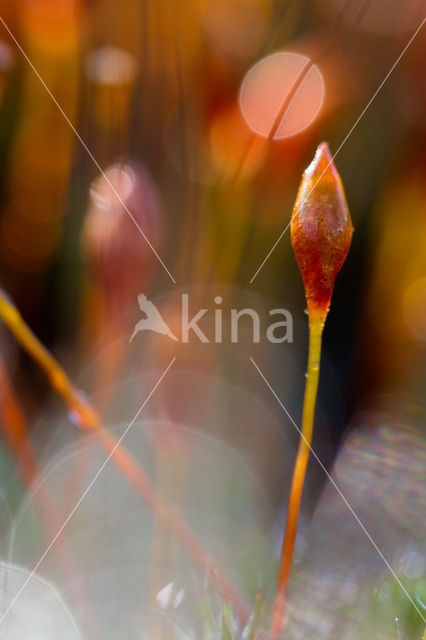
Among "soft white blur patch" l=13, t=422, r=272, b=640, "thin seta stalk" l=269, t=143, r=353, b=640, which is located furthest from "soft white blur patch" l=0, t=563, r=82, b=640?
"thin seta stalk" l=269, t=143, r=353, b=640

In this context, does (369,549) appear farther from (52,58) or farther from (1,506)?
(52,58)

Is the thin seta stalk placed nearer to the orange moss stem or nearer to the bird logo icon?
the orange moss stem

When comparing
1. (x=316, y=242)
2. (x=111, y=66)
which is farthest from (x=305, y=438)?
(x=111, y=66)

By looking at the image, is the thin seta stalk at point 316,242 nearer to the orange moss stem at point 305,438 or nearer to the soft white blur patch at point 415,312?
the orange moss stem at point 305,438

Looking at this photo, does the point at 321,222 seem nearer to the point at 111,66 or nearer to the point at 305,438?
the point at 305,438

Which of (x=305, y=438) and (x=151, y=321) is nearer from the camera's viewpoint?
(x=305, y=438)

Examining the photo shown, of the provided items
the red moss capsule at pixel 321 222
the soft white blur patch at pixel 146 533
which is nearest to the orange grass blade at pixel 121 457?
the soft white blur patch at pixel 146 533

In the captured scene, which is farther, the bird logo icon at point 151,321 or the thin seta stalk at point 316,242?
the bird logo icon at point 151,321

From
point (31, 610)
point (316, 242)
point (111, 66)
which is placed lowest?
point (31, 610)
